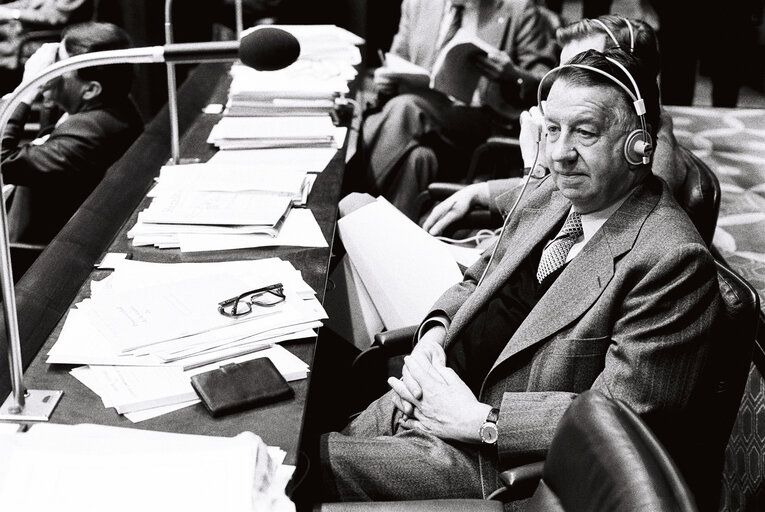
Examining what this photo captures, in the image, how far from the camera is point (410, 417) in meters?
1.78

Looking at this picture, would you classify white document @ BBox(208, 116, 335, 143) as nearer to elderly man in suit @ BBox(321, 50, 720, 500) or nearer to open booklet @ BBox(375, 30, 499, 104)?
open booklet @ BBox(375, 30, 499, 104)

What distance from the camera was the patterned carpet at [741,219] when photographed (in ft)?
7.68

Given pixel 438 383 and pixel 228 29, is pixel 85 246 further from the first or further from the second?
pixel 228 29

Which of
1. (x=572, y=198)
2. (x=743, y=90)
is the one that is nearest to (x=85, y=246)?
(x=572, y=198)

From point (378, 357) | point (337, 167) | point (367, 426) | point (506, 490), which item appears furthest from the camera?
point (337, 167)

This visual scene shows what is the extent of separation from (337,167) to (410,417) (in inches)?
40.4

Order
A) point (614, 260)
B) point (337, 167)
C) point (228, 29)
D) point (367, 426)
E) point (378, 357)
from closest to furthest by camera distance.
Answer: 1. point (614, 260)
2. point (367, 426)
3. point (378, 357)
4. point (337, 167)
5. point (228, 29)

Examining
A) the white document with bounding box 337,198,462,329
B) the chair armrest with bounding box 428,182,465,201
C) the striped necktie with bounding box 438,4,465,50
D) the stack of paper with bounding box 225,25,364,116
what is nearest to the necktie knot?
the white document with bounding box 337,198,462,329

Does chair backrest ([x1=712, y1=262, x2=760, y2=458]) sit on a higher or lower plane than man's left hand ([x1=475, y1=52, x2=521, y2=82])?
higher

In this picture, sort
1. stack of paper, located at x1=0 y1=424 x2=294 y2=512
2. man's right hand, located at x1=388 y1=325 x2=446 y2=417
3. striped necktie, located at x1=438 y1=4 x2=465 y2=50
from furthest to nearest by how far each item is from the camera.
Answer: striped necktie, located at x1=438 y1=4 x2=465 y2=50
man's right hand, located at x1=388 y1=325 x2=446 y2=417
stack of paper, located at x1=0 y1=424 x2=294 y2=512

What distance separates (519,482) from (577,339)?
0.28 m

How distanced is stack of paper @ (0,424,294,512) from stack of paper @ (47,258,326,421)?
0.15 metres

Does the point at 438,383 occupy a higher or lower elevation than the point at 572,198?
lower

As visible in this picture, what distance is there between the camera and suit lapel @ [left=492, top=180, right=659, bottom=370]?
163 cm
